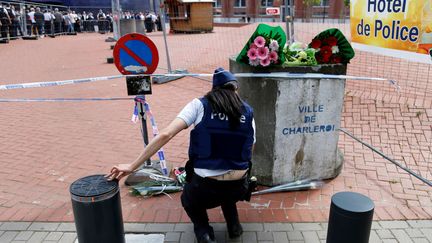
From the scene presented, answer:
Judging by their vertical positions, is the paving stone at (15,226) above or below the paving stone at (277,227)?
above

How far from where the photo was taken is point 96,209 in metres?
2.48

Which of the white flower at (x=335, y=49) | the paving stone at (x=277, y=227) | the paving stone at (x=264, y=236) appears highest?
the white flower at (x=335, y=49)

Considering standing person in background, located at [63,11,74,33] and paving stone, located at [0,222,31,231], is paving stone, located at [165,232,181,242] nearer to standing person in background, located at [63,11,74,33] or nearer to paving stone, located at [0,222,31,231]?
paving stone, located at [0,222,31,231]

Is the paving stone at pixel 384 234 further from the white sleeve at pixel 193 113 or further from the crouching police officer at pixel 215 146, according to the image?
the white sleeve at pixel 193 113

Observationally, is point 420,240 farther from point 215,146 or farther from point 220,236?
point 215,146

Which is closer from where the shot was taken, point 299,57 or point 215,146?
point 215,146

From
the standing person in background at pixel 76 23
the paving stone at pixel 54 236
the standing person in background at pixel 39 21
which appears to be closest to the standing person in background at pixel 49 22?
the standing person in background at pixel 39 21

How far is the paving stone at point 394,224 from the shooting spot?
11.0ft

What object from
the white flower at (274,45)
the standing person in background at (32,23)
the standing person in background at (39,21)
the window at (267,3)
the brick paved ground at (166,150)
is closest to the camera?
the white flower at (274,45)

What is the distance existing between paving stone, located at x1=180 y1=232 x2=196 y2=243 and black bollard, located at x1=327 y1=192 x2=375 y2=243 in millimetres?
1227

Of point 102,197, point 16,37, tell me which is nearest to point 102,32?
point 16,37

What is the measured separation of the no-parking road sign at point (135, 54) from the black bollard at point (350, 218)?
2240 millimetres

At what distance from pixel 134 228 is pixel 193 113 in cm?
135

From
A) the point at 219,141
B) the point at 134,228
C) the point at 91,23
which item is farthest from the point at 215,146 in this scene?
the point at 91,23
